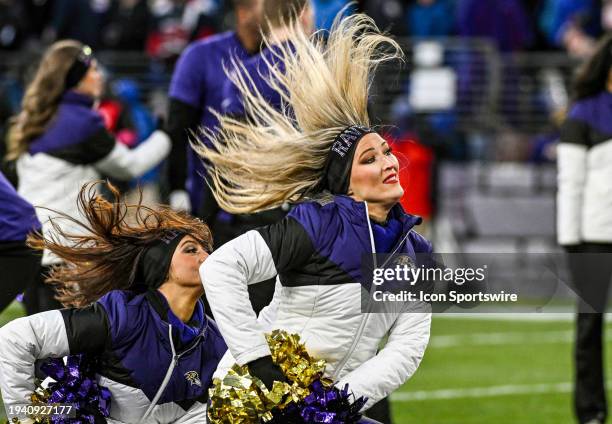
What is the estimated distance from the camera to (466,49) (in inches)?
624

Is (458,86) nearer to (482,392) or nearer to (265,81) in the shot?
(482,392)

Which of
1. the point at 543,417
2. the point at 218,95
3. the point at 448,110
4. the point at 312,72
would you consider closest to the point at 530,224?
the point at 448,110

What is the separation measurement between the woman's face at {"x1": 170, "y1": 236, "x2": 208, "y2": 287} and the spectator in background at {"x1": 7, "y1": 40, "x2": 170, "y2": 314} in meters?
2.42

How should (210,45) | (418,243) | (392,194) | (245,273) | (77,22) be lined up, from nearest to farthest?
(245,273) → (392,194) → (418,243) → (210,45) → (77,22)

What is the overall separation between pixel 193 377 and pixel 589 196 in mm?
3756

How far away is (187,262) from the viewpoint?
5.51 m

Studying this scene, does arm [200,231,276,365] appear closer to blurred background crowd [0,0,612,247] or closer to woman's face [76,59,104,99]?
woman's face [76,59,104,99]

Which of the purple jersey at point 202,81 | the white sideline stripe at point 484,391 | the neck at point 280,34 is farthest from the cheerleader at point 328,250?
the white sideline stripe at point 484,391

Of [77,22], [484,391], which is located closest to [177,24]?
[77,22]

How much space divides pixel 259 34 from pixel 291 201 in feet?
6.40

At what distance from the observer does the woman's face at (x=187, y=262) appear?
5.48 meters

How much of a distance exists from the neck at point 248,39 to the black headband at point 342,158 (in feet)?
6.88

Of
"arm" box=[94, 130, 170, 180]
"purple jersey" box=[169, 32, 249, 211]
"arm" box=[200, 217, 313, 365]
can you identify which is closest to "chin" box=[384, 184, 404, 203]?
"arm" box=[200, 217, 313, 365]

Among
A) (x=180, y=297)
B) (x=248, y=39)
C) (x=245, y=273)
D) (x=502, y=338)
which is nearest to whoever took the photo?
(x=245, y=273)
